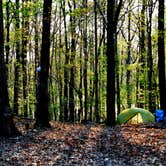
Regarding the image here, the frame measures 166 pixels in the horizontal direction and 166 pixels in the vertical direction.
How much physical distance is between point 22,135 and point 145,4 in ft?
74.5

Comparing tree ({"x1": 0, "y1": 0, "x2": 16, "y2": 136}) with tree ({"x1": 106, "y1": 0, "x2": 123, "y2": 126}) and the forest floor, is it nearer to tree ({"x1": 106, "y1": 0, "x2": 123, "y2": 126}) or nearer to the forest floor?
the forest floor

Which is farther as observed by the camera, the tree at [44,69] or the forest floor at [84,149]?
the tree at [44,69]

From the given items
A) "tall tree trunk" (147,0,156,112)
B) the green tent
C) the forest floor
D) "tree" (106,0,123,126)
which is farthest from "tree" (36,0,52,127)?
"tall tree trunk" (147,0,156,112)

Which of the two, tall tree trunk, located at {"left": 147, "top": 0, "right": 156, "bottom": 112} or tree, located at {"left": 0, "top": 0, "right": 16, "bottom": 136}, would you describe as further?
tall tree trunk, located at {"left": 147, "top": 0, "right": 156, "bottom": 112}

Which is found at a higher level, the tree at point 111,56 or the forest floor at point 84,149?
the tree at point 111,56

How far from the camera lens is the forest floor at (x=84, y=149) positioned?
388 inches

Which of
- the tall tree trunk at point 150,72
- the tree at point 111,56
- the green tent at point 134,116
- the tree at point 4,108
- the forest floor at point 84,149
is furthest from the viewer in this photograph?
the tall tree trunk at point 150,72

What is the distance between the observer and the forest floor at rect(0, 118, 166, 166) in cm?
985

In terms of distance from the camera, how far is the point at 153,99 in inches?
1334

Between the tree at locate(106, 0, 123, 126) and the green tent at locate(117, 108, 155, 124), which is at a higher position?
the tree at locate(106, 0, 123, 126)

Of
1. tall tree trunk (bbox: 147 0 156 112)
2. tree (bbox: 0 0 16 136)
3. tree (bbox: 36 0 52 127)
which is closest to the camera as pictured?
tree (bbox: 0 0 16 136)

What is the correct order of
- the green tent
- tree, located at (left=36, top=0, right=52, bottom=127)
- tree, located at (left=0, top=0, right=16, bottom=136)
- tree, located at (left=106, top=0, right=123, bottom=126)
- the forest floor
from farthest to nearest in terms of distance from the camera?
the green tent < tree, located at (left=106, top=0, right=123, bottom=126) < tree, located at (left=36, top=0, right=52, bottom=127) < tree, located at (left=0, top=0, right=16, bottom=136) < the forest floor

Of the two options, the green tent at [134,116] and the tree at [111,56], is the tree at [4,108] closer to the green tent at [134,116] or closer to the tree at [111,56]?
the tree at [111,56]

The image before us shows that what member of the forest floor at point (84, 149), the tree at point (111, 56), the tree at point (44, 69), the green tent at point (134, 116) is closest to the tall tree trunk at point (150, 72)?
the green tent at point (134, 116)
